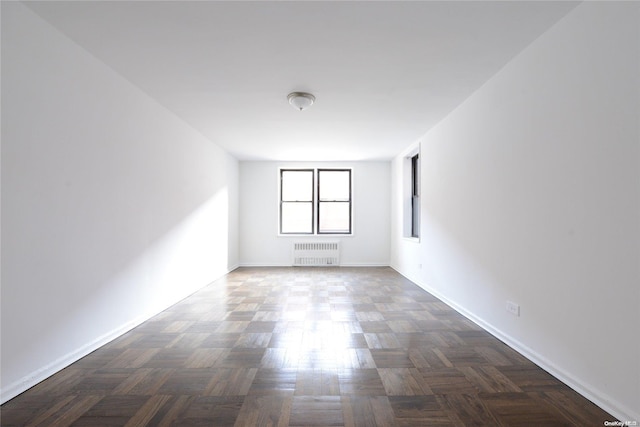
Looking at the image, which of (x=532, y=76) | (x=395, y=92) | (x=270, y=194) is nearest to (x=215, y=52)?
(x=395, y=92)

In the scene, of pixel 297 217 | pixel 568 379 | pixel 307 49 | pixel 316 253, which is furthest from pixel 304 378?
pixel 297 217

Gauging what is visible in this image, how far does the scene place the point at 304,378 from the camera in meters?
2.22

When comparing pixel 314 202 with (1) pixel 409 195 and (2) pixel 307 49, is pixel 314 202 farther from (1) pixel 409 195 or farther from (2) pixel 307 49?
(2) pixel 307 49

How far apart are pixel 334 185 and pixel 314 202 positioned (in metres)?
0.62

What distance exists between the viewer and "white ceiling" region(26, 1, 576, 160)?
7.11 feet

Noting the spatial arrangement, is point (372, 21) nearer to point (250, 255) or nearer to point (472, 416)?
point (472, 416)

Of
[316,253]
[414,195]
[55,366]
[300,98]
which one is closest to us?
[55,366]

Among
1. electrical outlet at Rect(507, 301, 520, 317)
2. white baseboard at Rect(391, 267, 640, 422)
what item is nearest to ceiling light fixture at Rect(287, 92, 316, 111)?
electrical outlet at Rect(507, 301, 520, 317)

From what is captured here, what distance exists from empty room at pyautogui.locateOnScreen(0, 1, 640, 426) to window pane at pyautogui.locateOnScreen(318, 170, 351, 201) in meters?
3.43

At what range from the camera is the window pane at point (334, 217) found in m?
7.73

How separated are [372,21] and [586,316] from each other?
234 centimetres

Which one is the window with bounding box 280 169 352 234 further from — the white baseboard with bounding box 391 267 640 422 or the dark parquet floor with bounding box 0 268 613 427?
the white baseboard with bounding box 391 267 640 422

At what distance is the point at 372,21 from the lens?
2.28m

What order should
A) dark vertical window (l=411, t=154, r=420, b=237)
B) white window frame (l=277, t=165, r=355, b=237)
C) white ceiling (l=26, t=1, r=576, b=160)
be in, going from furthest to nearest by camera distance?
1. white window frame (l=277, t=165, r=355, b=237)
2. dark vertical window (l=411, t=154, r=420, b=237)
3. white ceiling (l=26, t=1, r=576, b=160)
